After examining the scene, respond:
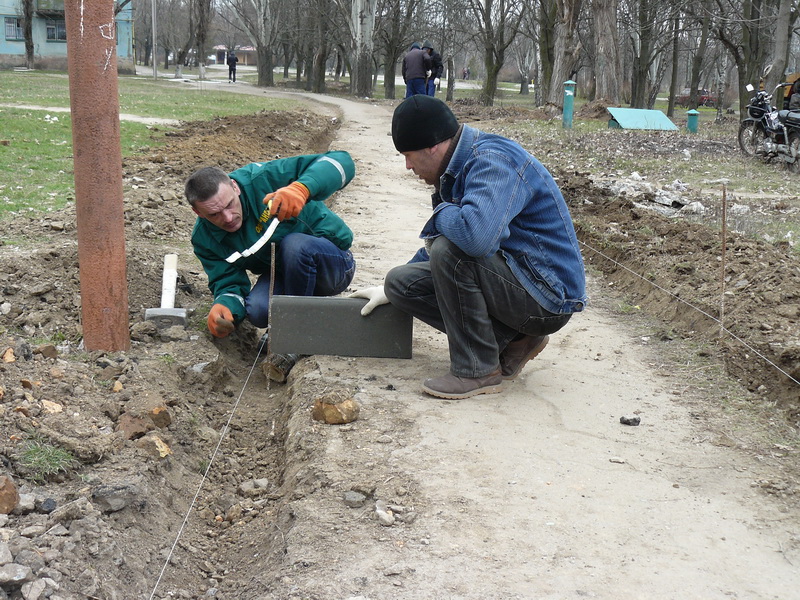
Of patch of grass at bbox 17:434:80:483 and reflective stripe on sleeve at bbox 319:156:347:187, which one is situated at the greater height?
reflective stripe on sleeve at bbox 319:156:347:187

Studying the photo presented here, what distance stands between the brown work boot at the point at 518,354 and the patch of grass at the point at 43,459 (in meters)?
2.10

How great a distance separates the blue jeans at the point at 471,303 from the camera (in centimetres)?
377

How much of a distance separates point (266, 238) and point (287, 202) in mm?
491

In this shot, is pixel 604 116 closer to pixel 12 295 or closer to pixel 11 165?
pixel 11 165

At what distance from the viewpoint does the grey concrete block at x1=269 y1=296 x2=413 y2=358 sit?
4.39 m

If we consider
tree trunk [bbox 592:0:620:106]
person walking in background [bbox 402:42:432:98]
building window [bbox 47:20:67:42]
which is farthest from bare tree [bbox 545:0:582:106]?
building window [bbox 47:20:67:42]

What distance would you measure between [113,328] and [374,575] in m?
2.20

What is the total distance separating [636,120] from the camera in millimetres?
17984

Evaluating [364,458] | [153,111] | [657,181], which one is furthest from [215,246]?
[153,111]

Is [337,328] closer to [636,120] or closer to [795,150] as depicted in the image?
[795,150]

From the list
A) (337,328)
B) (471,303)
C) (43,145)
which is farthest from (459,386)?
(43,145)

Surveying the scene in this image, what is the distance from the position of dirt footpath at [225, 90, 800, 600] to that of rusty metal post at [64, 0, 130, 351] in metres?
1.03

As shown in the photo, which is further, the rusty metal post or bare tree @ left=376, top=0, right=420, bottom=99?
bare tree @ left=376, top=0, right=420, bottom=99

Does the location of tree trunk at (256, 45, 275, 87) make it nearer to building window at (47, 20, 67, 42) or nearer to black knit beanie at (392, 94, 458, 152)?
building window at (47, 20, 67, 42)
